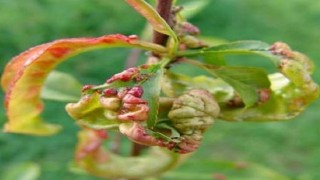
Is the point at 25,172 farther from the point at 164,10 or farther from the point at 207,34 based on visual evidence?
the point at 207,34

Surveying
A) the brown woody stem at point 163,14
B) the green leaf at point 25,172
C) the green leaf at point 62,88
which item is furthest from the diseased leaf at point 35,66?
Answer: the green leaf at point 25,172

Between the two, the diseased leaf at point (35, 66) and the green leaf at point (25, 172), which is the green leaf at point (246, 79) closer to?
the diseased leaf at point (35, 66)

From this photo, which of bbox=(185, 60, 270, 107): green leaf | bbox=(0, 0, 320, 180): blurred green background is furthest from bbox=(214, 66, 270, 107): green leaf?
bbox=(0, 0, 320, 180): blurred green background

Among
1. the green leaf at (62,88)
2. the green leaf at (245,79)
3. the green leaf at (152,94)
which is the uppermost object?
the green leaf at (245,79)

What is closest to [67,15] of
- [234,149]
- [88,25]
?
[88,25]

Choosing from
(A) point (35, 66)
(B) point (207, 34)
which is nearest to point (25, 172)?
(A) point (35, 66)
